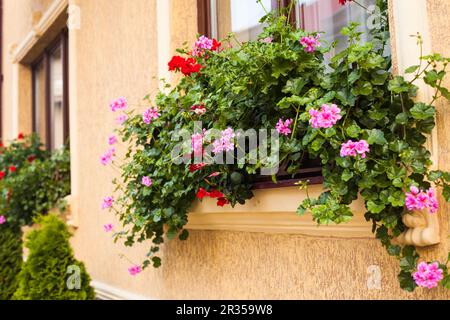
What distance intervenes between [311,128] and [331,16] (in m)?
0.84

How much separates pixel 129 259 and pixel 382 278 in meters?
2.24

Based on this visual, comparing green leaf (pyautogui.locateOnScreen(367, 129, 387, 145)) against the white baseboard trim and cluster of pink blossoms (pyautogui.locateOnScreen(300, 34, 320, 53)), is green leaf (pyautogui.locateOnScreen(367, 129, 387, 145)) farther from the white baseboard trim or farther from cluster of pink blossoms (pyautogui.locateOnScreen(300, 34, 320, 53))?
the white baseboard trim

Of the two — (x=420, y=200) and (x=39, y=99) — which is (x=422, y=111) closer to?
(x=420, y=200)

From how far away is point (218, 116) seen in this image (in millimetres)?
2562

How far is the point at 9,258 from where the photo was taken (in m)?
5.89

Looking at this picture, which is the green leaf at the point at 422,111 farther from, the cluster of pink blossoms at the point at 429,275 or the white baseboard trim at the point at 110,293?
the white baseboard trim at the point at 110,293

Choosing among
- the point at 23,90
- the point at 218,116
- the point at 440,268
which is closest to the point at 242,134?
the point at 218,116

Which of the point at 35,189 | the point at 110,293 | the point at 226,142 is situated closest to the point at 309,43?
the point at 226,142

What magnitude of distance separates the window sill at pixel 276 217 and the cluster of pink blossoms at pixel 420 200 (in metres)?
0.26

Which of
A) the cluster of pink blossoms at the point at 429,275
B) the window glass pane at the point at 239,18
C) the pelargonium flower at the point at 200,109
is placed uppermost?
the window glass pane at the point at 239,18

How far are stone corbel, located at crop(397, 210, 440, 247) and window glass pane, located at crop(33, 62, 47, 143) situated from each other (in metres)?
5.86

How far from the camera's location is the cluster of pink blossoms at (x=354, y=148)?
1.87 metres

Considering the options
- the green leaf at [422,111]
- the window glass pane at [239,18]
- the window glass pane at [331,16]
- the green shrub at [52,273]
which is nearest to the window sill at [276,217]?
the green leaf at [422,111]

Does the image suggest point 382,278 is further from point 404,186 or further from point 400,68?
point 400,68
